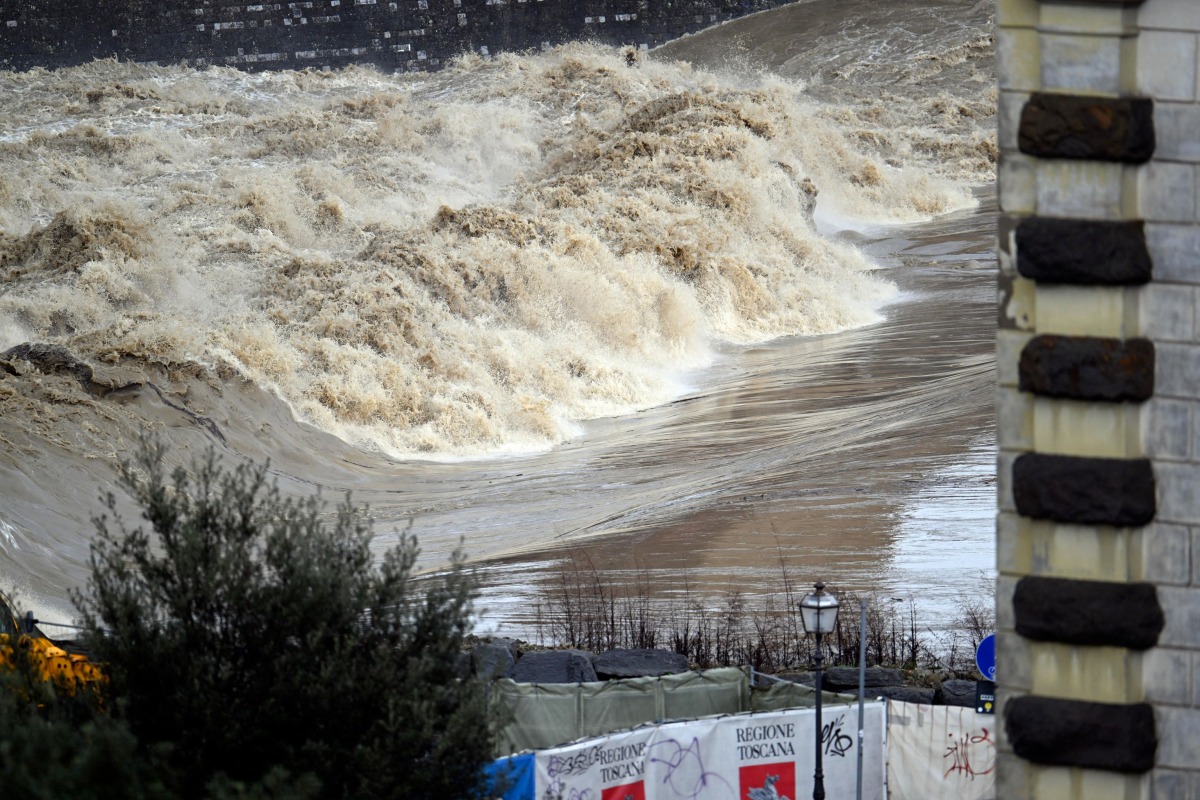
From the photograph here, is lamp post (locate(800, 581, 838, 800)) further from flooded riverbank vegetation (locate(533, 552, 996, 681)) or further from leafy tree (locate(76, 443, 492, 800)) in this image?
leafy tree (locate(76, 443, 492, 800))

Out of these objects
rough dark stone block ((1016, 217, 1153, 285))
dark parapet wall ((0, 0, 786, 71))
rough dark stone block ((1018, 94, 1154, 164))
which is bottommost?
rough dark stone block ((1016, 217, 1153, 285))

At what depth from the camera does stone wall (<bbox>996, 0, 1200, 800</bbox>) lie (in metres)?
5.07

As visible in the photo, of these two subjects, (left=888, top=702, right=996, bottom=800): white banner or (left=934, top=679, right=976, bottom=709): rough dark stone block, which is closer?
(left=888, top=702, right=996, bottom=800): white banner

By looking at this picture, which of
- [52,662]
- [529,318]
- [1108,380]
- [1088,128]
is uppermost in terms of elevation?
[529,318]

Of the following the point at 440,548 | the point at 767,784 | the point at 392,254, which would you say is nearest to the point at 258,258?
the point at 392,254

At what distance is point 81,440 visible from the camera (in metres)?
19.1

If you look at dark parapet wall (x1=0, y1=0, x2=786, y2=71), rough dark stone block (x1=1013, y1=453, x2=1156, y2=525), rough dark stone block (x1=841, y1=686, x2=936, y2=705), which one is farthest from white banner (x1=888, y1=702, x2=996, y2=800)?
dark parapet wall (x1=0, y1=0, x2=786, y2=71)

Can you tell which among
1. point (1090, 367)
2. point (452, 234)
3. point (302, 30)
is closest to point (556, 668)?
point (1090, 367)

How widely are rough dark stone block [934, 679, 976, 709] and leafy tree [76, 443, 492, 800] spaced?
4.27 metres

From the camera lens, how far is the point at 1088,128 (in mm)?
5082

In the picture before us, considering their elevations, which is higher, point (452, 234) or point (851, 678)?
point (452, 234)

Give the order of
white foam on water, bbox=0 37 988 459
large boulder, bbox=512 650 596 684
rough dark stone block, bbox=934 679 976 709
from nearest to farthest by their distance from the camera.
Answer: rough dark stone block, bbox=934 679 976 709 < large boulder, bbox=512 650 596 684 < white foam on water, bbox=0 37 988 459

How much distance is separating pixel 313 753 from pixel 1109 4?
3.85 meters

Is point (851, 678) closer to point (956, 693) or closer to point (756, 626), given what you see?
point (956, 693)
